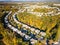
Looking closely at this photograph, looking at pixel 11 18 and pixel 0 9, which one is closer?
pixel 11 18

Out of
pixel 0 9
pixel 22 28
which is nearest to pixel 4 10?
pixel 0 9

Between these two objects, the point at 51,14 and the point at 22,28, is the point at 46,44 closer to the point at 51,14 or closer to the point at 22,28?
the point at 22,28

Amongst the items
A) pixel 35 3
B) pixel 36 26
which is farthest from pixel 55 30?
pixel 35 3

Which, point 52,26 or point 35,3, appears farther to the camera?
point 35,3

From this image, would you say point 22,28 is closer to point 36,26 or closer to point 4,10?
point 36,26

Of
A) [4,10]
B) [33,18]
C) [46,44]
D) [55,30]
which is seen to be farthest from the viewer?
[4,10]

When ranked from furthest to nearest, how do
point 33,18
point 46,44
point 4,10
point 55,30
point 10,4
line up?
point 10,4 → point 4,10 → point 33,18 → point 55,30 → point 46,44

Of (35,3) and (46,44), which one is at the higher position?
(35,3)

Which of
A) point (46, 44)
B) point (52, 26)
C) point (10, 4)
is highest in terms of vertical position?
point (10, 4)

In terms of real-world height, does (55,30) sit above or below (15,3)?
below
